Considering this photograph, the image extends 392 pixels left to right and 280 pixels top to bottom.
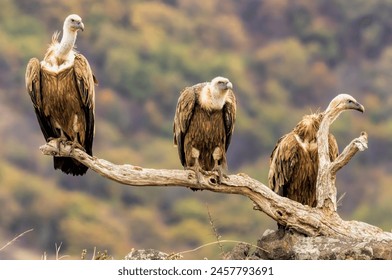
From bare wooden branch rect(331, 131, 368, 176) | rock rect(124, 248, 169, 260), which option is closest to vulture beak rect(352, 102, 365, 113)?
bare wooden branch rect(331, 131, 368, 176)

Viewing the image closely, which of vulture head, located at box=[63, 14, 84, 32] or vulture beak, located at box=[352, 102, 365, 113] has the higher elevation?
vulture head, located at box=[63, 14, 84, 32]

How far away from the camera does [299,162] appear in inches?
413

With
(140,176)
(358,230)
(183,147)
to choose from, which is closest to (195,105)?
(183,147)

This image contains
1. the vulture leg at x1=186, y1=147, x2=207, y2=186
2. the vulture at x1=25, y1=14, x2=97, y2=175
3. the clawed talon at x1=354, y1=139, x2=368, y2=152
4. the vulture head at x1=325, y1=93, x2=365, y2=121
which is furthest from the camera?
the vulture at x1=25, y1=14, x2=97, y2=175

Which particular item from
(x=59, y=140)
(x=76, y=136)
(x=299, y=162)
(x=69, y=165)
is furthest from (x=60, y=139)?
(x=299, y=162)

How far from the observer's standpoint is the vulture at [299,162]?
10.4 m

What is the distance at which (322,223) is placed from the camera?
9.53 m

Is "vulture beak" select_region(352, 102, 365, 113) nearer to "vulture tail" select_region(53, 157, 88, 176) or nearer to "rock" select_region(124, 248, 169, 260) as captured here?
"rock" select_region(124, 248, 169, 260)

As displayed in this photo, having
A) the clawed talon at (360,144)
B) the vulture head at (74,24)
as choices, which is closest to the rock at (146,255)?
the clawed talon at (360,144)

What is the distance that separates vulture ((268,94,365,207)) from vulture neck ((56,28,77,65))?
246 centimetres

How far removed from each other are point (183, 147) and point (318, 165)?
1427mm

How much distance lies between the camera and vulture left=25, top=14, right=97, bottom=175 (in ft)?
33.1

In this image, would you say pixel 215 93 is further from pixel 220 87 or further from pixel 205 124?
pixel 205 124
